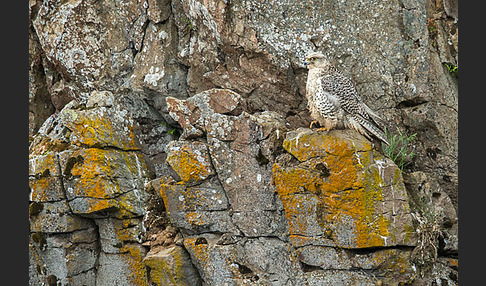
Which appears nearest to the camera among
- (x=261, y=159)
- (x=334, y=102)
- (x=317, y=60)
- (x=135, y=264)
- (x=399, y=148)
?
(x=334, y=102)

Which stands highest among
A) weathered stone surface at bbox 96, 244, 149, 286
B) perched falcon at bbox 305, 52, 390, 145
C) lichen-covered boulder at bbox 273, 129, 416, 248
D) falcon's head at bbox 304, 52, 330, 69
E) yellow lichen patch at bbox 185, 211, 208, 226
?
falcon's head at bbox 304, 52, 330, 69

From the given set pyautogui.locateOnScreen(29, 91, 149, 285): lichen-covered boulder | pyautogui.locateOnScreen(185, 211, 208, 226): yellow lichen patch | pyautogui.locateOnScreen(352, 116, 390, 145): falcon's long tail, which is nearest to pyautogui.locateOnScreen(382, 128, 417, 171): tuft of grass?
pyautogui.locateOnScreen(352, 116, 390, 145): falcon's long tail

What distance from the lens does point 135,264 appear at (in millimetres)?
12336

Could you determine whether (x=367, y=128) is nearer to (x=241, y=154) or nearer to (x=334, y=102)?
(x=334, y=102)

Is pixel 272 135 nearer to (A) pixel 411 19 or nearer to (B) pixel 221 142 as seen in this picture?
(B) pixel 221 142

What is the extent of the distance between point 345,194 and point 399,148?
2.19 m

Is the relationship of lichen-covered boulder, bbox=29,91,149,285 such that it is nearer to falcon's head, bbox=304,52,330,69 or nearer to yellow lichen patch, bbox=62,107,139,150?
yellow lichen patch, bbox=62,107,139,150

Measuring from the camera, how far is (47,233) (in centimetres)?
1249

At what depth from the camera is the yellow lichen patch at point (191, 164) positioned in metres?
11.5

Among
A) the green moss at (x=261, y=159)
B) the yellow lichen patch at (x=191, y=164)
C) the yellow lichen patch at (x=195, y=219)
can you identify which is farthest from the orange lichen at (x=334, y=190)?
the yellow lichen patch at (x=195, y=219)

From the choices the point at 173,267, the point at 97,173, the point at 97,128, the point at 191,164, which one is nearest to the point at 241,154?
the point at 191,164

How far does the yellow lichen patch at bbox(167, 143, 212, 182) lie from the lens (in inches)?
452

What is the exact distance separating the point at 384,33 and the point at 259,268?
18.0 ft

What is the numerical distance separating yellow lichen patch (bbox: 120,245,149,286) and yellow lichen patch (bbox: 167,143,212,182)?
6.79 ft
